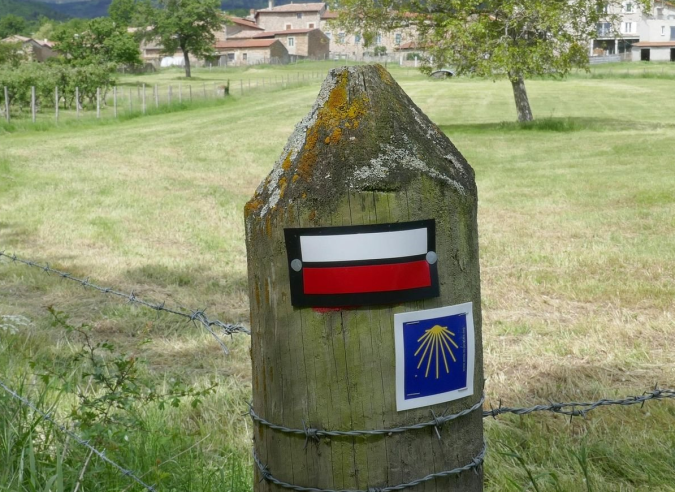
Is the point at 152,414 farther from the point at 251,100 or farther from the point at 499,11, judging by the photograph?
the point at 251,100

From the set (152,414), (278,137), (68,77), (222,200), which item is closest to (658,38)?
(68,77)

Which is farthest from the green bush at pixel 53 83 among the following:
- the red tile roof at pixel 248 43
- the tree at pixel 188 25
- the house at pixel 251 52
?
the red tile roof at pixel 248 43

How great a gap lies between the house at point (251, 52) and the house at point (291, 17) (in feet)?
57.5

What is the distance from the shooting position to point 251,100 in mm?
43156

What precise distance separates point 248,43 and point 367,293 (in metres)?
115

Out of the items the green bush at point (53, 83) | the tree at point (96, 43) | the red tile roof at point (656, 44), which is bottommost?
the green bush at point (53, 83)

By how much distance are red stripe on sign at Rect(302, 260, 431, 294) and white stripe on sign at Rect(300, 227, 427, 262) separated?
0.02 m

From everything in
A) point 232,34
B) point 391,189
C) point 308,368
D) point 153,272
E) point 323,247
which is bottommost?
point 153,272

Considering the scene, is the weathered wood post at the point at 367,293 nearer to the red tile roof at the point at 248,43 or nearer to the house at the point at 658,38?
the house at the point at 658,38

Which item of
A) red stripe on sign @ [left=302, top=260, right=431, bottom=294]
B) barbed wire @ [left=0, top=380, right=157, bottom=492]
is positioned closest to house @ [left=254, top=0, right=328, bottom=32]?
barbed wire @ [left=0, top=380, right=157, bottom=492]

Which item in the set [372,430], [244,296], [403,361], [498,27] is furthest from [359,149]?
[498,27]

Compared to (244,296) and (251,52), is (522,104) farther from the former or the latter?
(251,52)

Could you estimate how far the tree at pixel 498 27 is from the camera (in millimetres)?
23031

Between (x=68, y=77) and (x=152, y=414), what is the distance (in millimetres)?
36973
